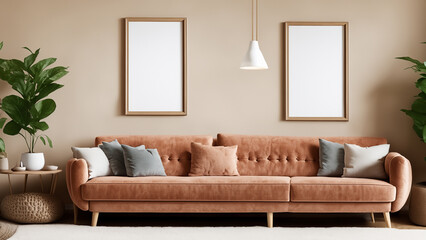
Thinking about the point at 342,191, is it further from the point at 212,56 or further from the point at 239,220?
the point at 212,56

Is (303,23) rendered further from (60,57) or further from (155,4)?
(60,57)

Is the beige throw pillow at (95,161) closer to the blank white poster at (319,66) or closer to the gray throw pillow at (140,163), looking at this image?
the gray throw pillow at (140,163)

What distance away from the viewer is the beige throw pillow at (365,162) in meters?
4.97

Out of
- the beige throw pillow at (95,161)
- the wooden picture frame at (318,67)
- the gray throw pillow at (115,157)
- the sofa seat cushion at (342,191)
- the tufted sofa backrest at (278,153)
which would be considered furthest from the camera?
the wooden picture frame at (318,67)

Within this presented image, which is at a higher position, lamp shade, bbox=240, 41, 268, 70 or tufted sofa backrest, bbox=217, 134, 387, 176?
lamp shade, bbox=240, 41, 268, 70

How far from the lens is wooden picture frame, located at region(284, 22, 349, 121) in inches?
224

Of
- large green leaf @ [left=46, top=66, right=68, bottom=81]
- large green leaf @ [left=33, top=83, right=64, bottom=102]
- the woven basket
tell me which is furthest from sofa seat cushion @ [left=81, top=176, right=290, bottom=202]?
large green leaf @ [left=46, top=66, right=68, bottom=81]

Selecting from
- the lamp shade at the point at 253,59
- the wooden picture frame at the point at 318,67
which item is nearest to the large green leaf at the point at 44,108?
the lamp shade at the point at 253,59

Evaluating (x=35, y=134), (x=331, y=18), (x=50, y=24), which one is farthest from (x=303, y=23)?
(x=35, y=134)

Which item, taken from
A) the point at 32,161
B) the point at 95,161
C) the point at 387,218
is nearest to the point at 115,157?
the point at 95,161

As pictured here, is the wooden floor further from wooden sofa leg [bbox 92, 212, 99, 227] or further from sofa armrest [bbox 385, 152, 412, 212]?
sofa armrest [bbox 385, 152, 412, 212]

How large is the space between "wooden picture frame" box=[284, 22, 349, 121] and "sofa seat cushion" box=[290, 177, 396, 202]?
1.22 meters

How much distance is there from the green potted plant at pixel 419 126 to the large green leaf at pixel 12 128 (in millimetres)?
3838

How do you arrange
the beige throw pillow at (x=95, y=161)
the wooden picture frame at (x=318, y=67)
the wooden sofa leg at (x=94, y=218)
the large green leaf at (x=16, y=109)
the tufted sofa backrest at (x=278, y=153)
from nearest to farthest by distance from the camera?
the wooden sofa leg at (x=94, y=218), the beige throw pillow at (x=95, y=161), the large green leaf at (x=16, y=109), the tufted sofa backrest at (x=278, y=153), the wooden picture frame at (x=318, y=67)
